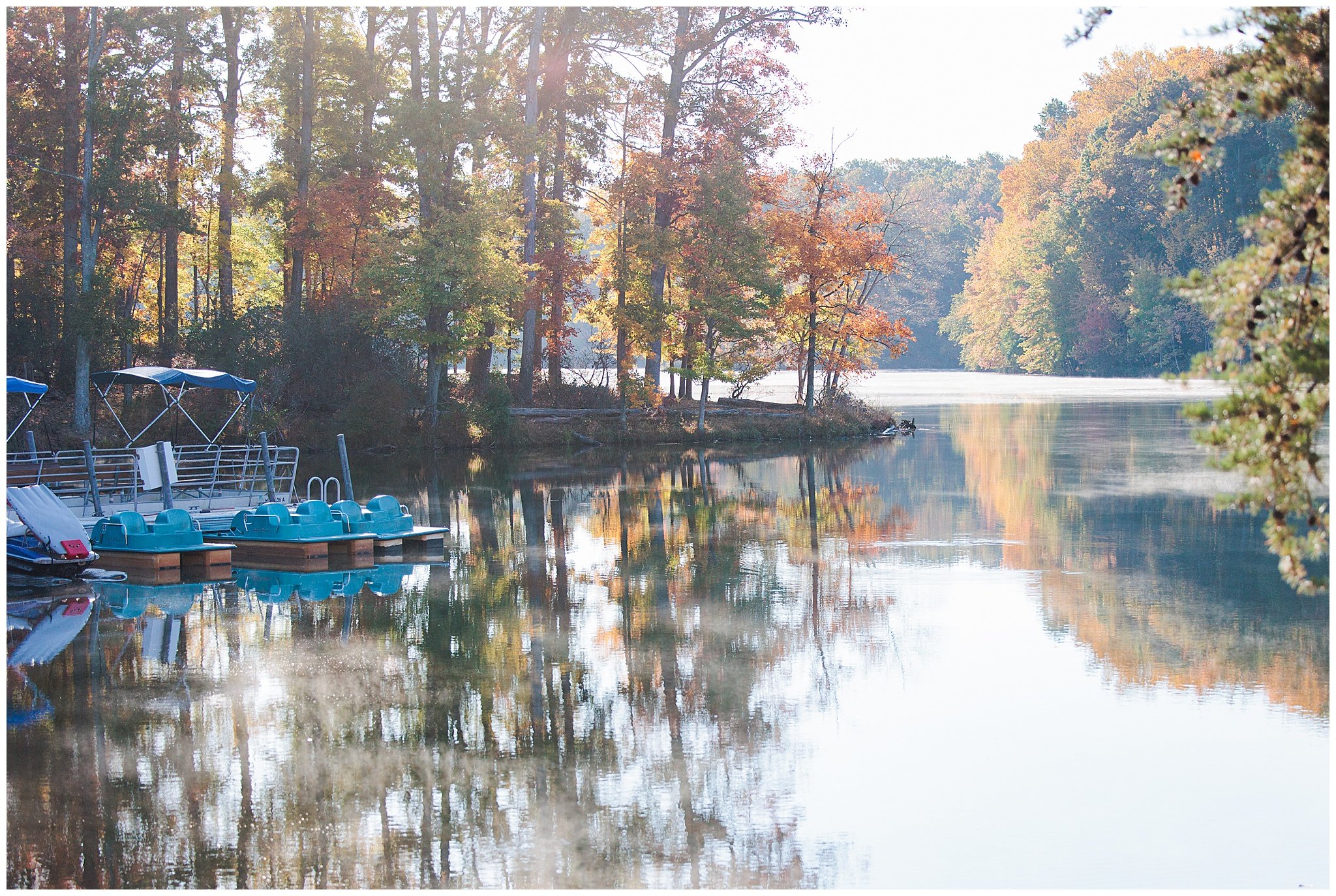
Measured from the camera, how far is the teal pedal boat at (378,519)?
17.1m

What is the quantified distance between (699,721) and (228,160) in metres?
28.6

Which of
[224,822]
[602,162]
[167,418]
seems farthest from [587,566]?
[602,162]

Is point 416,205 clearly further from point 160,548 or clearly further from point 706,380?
point 160,548

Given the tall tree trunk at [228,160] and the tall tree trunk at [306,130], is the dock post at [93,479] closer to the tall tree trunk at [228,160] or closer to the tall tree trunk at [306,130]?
the tall tree trunk at [228,160]

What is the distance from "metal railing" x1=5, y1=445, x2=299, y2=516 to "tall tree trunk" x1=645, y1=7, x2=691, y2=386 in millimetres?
12727

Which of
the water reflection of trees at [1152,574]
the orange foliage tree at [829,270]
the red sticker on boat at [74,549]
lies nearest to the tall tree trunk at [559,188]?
the orange foliage tree at [829,270]

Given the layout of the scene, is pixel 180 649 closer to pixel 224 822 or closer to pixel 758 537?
pixel 224 822

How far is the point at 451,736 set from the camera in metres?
8.88

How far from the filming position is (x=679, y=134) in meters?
37.5

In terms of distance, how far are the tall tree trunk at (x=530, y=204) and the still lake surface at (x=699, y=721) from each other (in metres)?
17.6

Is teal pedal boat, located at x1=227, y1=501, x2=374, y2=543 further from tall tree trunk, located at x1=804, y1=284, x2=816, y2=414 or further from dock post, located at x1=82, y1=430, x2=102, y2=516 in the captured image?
tall tree trunk, located at x1=804, y1=284, x2=816, y2=414

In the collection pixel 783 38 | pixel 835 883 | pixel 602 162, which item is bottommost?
pixel 835 883

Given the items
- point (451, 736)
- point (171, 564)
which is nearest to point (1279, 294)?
point (451, 736)

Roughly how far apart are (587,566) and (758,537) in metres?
3.16
